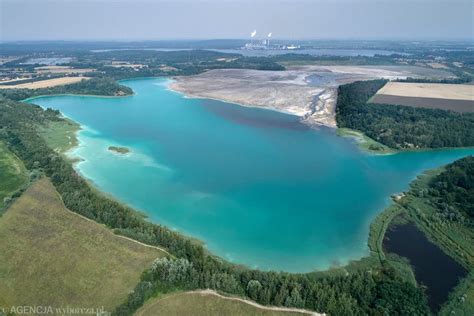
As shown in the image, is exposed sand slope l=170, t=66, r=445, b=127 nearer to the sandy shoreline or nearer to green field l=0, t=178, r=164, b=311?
the sandy shoreline

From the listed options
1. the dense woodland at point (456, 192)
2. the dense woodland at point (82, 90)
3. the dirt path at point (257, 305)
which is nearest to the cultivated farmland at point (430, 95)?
the dense woodland at point (456, 192)

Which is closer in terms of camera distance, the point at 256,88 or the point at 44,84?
the point at 256,88

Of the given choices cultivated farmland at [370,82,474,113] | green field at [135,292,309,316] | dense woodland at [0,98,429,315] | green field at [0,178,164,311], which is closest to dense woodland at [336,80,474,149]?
cultivated farmland at [370,82,474,113]

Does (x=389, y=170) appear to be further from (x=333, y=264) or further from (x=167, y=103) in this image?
(x=167, y=103)

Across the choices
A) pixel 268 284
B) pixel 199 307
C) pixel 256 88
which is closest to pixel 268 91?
pixel 256 88

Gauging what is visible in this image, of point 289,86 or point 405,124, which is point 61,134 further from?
point 289,86

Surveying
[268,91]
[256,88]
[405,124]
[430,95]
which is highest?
[256,88]

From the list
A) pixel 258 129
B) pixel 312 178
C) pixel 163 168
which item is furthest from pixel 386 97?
pixel 163 168
